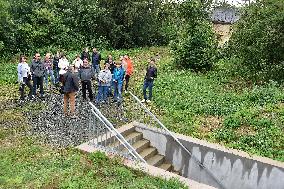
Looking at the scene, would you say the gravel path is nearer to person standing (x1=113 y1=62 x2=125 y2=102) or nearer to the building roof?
person standing (x1=113 y1=62 x2=125 y2=102)

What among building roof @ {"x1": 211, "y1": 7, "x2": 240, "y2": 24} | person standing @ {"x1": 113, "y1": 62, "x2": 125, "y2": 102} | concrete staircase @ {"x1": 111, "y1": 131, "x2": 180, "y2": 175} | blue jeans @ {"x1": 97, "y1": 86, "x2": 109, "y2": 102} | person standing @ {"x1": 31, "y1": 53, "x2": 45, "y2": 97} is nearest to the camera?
concrete staircase @ {"x1": 111, "y1": 131, "x2": 180, "y2": 175}

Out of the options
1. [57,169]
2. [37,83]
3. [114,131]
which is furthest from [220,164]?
[37,83]

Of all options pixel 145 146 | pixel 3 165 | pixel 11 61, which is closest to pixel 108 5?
pixel 11 61

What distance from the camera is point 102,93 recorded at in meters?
15.4

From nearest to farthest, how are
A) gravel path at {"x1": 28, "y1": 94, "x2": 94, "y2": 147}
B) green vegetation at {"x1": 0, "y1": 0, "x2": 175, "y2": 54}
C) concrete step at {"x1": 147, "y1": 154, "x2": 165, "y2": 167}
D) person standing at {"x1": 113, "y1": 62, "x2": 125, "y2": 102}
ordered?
gravel path at {"x1": 28, "y1": 94, "x2": 94, "y2": 147} < concrete step at {"x1": 147, "y1": 154, "x2": 165, "y2": 167} < person standing at {"x1": 113, "y1": 62, "x2": 125, "y2": 102} < green vegetation at {"x1": 0, "y1": 0, "x2": 175, "y2": 54}

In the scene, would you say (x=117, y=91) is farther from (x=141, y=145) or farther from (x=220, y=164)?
(x=220, y=164)

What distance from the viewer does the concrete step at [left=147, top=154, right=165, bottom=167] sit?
12.6 meters

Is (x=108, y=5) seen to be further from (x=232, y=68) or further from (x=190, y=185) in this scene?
(x=190, y=185)

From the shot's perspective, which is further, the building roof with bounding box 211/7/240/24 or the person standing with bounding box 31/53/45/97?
the building roof with bounding box 211/7/240/24

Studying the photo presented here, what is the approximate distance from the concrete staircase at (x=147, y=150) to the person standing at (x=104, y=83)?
8.64 feet

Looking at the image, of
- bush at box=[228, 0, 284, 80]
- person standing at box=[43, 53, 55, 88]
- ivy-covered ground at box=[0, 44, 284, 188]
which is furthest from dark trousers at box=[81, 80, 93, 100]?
bush at box=[228, 0, 284, 80]

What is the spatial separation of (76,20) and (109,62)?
47.0 ft

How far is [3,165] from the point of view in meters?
10.4

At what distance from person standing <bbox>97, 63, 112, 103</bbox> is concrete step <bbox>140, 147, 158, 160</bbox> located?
11.1 feet
